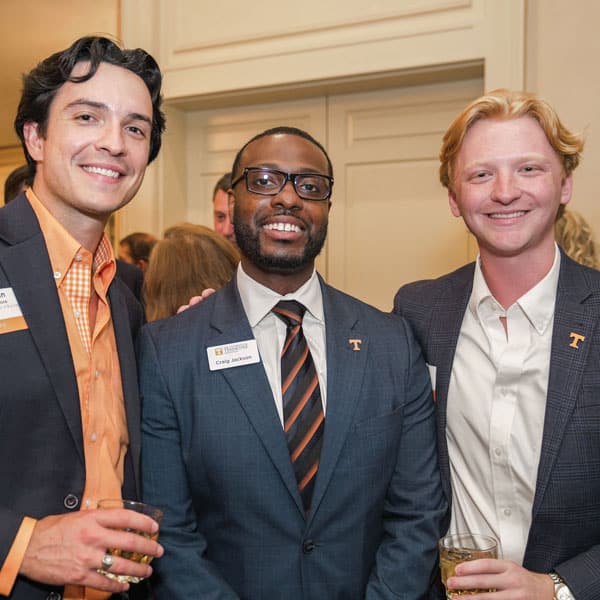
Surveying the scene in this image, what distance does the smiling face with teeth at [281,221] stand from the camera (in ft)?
6.36

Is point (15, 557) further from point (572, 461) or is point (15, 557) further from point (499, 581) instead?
point (572, 461)

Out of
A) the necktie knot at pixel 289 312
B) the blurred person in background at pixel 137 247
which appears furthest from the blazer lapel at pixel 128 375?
the blurred person in background at pixel 137 247

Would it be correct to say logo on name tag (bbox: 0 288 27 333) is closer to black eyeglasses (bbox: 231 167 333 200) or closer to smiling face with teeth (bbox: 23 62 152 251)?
smiling face with teeth (bbox: 23 62 152 251)

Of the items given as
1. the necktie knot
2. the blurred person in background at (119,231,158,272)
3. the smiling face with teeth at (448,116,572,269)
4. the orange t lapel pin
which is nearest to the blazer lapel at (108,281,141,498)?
the necktie knot

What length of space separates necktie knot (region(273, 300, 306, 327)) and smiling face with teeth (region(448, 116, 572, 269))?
0.55 metres

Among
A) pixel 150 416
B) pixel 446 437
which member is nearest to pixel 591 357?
pixel 446 437

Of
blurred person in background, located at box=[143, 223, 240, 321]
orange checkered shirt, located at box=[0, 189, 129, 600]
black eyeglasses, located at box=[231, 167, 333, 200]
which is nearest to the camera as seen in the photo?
orange checkered shirt, located at box=[0, 189, 129, 600]

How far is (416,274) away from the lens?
408cm

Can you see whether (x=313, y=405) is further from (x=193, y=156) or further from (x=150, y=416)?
(x=193, y=156)

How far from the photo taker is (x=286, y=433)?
1.79 meters

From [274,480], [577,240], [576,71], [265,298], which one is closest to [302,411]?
[274,480]

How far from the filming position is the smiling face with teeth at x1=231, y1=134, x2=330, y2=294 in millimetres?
1938

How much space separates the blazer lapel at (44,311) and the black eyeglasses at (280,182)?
627 mm

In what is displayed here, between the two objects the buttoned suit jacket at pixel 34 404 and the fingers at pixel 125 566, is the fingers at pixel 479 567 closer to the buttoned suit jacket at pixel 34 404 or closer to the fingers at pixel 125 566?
the fingers at pixel 125 566
